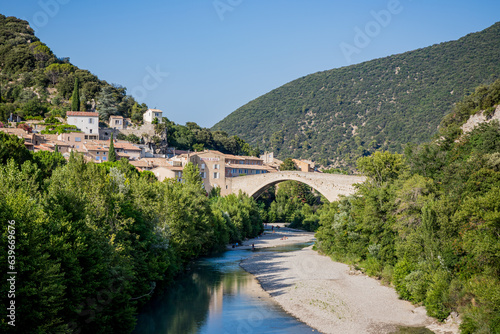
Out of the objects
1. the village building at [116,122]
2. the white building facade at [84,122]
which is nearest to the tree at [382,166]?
the white building facade at [84,122]

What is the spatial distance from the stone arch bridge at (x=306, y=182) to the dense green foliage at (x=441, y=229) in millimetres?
13615

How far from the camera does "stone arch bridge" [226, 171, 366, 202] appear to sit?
50125 millimetres

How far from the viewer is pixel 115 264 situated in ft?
55.6

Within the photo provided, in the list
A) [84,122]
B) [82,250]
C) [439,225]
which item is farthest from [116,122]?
[82,250]

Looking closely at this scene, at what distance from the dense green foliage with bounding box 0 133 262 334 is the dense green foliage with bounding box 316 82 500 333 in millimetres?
10331

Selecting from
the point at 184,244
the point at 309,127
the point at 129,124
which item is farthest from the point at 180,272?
the point at 309,127

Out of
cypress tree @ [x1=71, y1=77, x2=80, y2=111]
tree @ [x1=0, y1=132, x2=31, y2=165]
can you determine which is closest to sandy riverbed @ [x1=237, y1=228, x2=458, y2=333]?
tree @ [x1=0, y1=132, x2=31, y2=165]

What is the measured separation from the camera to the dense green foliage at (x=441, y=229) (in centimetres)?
1689

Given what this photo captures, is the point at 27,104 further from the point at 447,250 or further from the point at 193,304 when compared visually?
the point at 447,250

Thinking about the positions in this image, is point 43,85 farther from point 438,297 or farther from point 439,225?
point 438,297

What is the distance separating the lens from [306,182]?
2184 inches

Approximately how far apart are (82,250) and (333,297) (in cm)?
1189

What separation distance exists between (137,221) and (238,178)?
41954mm

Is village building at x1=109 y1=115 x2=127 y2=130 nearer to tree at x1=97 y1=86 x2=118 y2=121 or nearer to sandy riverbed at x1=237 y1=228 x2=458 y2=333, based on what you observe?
tree at x1=97 y1=86 x2=118 y2=121
